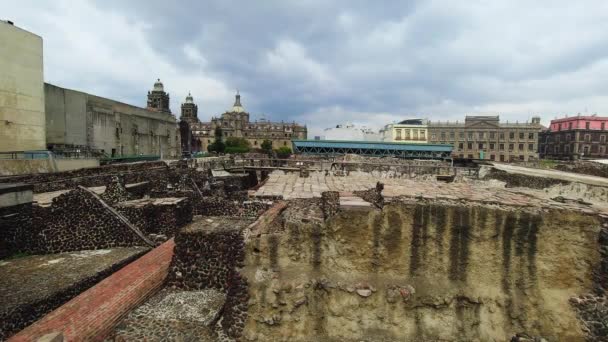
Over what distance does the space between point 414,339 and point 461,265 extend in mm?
1329

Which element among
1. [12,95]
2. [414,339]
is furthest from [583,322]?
[12,95]

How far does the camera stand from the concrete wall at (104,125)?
1021 inches

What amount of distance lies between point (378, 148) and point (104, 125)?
111 ft

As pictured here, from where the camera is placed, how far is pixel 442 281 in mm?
4543

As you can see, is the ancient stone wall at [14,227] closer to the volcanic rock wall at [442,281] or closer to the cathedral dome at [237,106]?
the volcanic rock wall at [442,281]

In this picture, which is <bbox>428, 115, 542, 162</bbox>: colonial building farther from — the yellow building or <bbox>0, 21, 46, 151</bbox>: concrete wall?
<bbox>0, 21, 46, 151</bbox>: concrete wall

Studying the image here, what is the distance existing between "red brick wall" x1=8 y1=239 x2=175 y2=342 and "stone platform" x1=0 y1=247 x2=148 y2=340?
0.86 meters

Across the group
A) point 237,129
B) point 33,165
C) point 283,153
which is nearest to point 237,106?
point 237,129

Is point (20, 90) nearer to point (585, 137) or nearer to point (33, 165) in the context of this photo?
point (33, 165)

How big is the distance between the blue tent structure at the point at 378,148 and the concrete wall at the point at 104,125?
67.4ft

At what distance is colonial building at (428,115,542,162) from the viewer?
5047 centimetres

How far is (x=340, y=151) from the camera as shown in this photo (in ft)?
139

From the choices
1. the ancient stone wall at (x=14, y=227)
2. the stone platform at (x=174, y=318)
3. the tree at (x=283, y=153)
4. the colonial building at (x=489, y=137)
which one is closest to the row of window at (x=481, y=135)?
the colonial building at (x=489, y=137)

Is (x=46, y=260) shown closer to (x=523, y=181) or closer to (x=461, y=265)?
(x=461, y=265)
